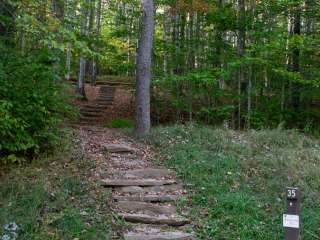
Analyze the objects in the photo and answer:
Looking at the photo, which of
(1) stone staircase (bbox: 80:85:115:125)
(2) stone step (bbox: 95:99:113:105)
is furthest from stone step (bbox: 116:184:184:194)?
(2) stone step (bbox: 95:99:113:105)

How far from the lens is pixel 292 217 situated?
467 cm

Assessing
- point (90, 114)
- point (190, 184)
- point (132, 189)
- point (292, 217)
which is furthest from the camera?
point (90, 114)

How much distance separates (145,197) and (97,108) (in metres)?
12.7

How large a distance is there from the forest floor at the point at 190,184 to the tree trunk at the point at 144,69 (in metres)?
0.58

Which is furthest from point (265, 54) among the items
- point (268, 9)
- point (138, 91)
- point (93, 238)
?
point (93, 238)

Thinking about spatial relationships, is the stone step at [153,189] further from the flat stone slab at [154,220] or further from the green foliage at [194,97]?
the green foliage at [194,97]

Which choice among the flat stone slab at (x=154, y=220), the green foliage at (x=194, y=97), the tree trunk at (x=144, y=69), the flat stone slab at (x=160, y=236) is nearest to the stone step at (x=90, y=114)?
the green foliage at (x=194, y=97)

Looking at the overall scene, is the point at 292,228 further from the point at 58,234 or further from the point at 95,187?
the point at 95,187

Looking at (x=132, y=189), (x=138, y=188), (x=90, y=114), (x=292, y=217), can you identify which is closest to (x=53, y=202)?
(x=132, y=189)

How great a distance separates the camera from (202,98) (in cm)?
1767

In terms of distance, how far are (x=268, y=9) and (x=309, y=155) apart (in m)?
7.57

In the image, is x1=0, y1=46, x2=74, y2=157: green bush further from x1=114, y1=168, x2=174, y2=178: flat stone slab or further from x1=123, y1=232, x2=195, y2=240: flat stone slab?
x1=123, y1=232, x2=195, y2=240: flat stone slab

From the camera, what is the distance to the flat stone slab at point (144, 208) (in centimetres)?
699

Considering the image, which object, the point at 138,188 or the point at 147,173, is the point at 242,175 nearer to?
the point at 147,173
